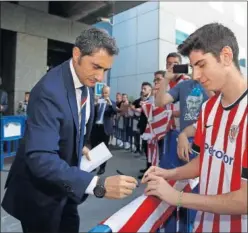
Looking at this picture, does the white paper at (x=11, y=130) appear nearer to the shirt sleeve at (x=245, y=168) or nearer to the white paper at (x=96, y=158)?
the white paper at (x=96, y=158)

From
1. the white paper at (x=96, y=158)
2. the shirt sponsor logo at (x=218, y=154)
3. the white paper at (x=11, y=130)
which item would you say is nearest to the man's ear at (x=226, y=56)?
the shirt sponsor logo at (x=218, y=154)

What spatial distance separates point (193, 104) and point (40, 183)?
6.89 feet

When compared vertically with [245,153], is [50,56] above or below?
above

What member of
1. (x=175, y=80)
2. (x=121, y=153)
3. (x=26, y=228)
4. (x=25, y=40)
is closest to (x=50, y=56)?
(x=25, y=40)

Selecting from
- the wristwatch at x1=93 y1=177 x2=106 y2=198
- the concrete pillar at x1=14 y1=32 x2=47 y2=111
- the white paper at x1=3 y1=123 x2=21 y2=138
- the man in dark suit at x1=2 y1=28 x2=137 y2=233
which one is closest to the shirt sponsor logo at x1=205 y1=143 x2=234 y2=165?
the man in dark suit at x1=2 y1=28 x2=137 y2=233

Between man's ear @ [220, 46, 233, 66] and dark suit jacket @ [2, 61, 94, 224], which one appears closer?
man's ear @ [220, 46, 233, 66]

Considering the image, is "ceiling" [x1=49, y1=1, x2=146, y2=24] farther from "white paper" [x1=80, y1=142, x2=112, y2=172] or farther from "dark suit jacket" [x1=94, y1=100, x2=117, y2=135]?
"white paper" [x1=80, y1=142, x2=112, y2=172]

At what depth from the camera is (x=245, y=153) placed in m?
1.11

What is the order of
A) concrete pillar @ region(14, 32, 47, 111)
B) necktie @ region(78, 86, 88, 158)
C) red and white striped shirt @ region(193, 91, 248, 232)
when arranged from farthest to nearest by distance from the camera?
concrete pillar @ region(14, 32, 47, 111), necktie @ region(78, 86, 88, 158), red and white striped shirt @ region(193, 91, 248, 232)

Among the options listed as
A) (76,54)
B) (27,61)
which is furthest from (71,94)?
(27,61)

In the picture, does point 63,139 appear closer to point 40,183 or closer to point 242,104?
point 40,183

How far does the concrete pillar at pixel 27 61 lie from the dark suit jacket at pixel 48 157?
787cm

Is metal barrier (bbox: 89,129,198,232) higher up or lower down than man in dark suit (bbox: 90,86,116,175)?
lower down

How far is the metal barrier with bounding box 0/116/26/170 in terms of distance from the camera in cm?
583
